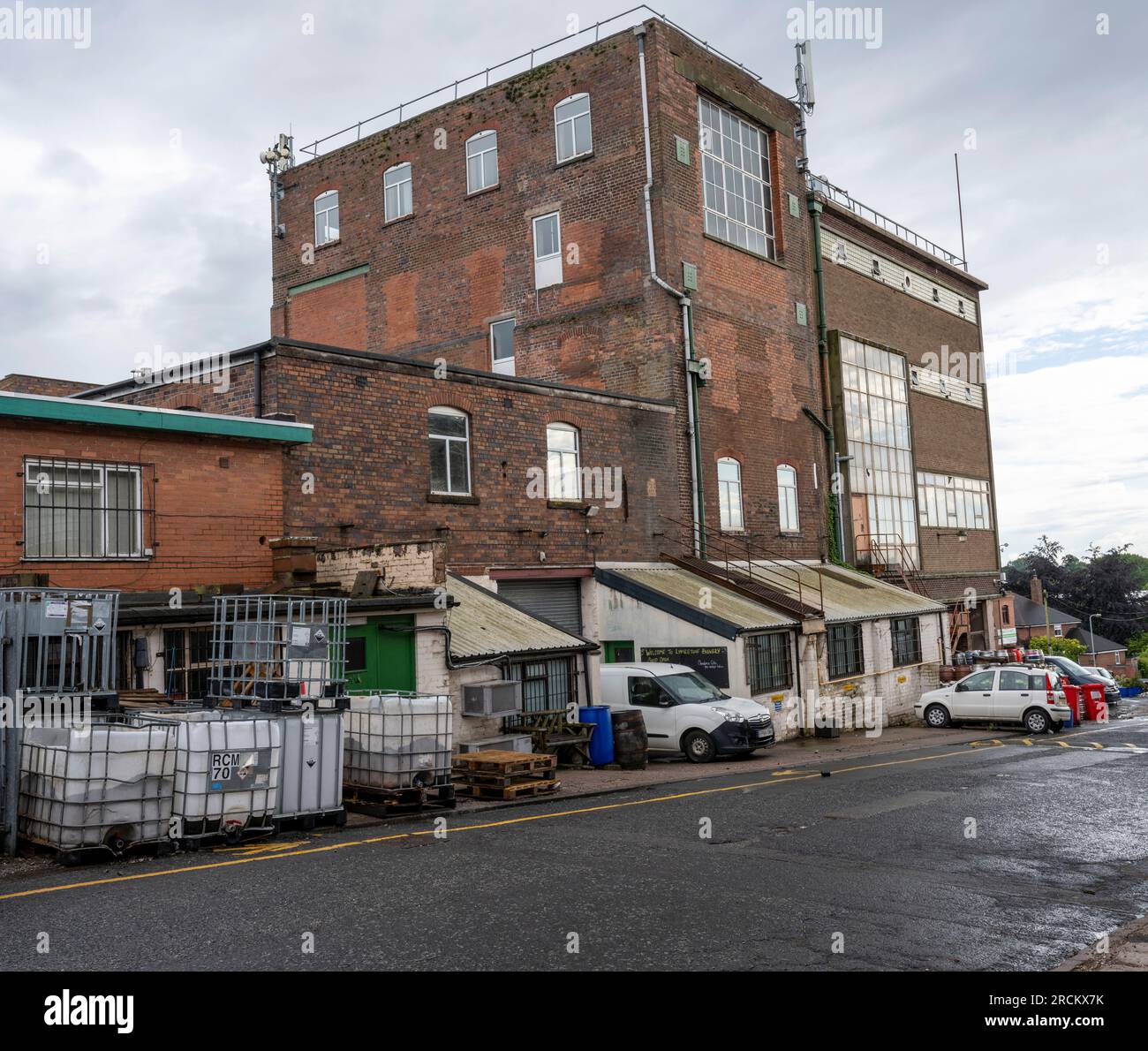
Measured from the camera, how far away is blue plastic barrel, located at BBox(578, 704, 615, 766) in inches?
723

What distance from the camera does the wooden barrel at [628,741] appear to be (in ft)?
60.2

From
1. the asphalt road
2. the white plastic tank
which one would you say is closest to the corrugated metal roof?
the white plastic tank

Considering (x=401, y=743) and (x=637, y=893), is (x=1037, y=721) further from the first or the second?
(x=637, y=893)

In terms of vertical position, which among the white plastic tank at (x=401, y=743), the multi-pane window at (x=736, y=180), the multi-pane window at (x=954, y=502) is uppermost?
the multi-pane window at (x=736, y=180)

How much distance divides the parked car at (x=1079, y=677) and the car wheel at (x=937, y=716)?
6653 mm

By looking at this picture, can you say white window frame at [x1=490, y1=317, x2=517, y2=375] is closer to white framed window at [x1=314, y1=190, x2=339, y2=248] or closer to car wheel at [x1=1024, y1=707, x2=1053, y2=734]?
white framed window at [x1=314, y1=190, x2=339, y2=248]

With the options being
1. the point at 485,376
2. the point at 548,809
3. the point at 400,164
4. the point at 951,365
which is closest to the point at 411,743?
the point at 548,809

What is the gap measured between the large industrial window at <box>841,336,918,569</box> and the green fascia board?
70.5 feet

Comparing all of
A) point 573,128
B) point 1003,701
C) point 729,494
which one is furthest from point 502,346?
point 1003,701

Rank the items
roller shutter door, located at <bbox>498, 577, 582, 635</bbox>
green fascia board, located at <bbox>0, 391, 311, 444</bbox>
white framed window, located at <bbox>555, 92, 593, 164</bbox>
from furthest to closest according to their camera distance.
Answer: white framed window, located at <bbox>555, 92, 593, 164</bbox> < roller shutter door, located at <bbox>498, 577, 582, 635</bbox> < green fascia board, located at <bbox>0, 391, 311, 444</bbox>

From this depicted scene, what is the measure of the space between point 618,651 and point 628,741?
606cm

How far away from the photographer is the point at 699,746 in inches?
776

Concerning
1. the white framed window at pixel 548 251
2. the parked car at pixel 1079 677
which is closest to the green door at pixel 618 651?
the white framed window at pixel 548 251

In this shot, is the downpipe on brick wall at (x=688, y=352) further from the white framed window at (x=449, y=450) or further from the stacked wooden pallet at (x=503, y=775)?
the stacked wooden pallet at (x=503, y=775)
